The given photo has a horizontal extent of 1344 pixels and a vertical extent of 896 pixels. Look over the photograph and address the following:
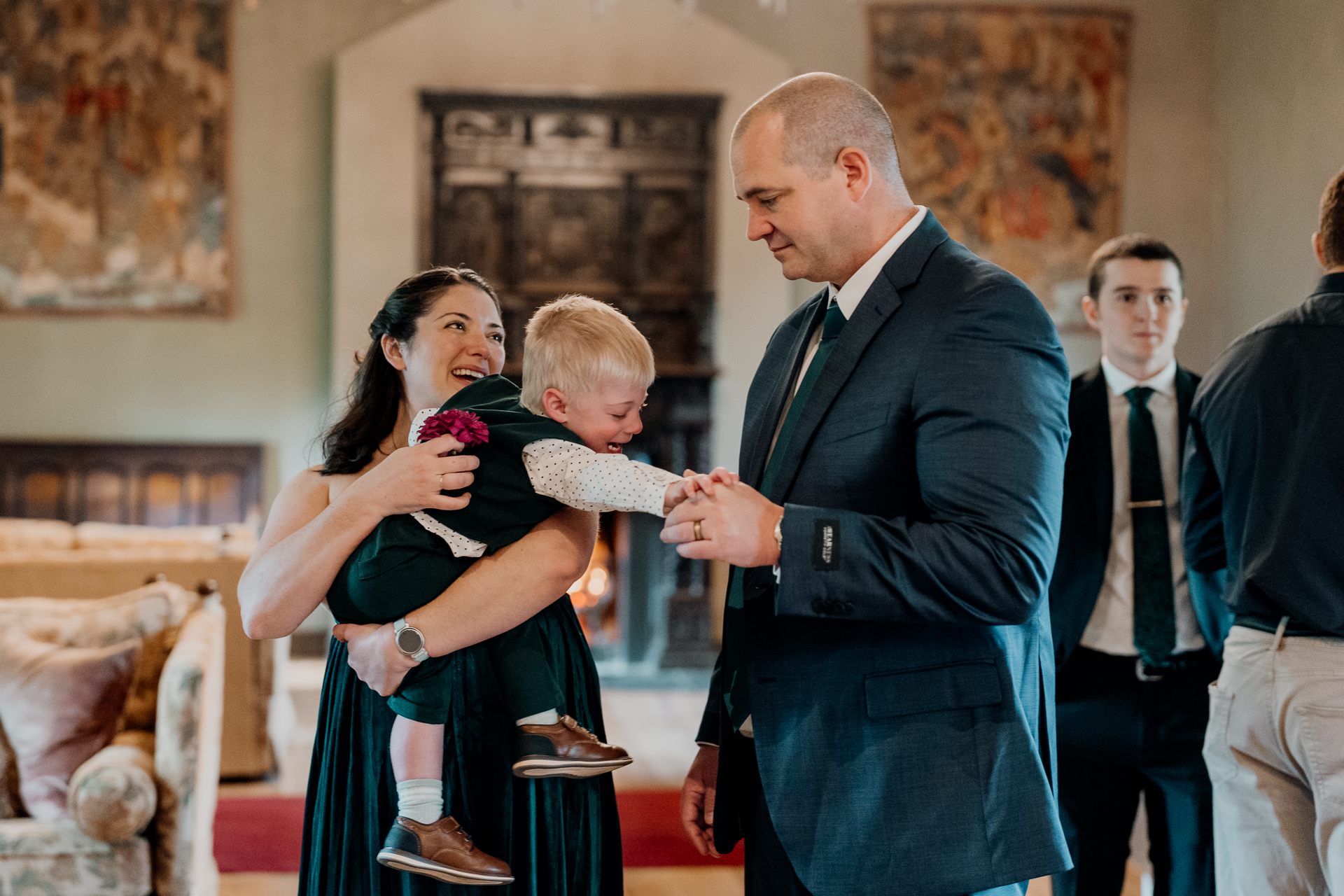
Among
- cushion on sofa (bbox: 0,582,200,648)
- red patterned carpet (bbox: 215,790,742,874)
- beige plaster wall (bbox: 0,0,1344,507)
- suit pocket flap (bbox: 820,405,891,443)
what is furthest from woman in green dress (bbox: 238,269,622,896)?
beige plaster wall (bbox: 0,0,1344,507)

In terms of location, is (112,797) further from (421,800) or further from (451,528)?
(451,528)

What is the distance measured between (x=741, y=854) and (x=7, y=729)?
269 cm

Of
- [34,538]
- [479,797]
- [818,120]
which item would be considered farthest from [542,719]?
[34,538]

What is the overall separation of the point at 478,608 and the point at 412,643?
114 millimetres

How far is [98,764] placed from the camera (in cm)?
334

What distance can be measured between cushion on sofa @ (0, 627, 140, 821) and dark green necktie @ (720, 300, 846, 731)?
8.25 feet

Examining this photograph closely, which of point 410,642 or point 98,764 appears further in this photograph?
point 98,764

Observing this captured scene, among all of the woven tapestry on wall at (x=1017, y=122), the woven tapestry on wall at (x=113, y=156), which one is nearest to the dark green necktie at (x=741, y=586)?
the woven tapestry on wall at (x=1017, y=122)

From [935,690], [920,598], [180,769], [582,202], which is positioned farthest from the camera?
[582,202]

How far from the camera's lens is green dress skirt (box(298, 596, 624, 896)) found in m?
1.80

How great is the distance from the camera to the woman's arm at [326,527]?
174 centimetres

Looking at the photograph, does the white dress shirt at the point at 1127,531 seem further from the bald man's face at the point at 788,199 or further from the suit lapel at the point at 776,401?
the bald man's face at the point at 788,199

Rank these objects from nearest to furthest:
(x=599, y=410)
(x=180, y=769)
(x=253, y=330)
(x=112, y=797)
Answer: (x=599, y=410) → (x=112, y=797) → (x=180, y=769) → (x=253, y=330)

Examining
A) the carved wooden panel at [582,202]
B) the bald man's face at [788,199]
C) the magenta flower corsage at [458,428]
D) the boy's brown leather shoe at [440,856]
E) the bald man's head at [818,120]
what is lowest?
the boy's brown leather shoe at [440,856]
